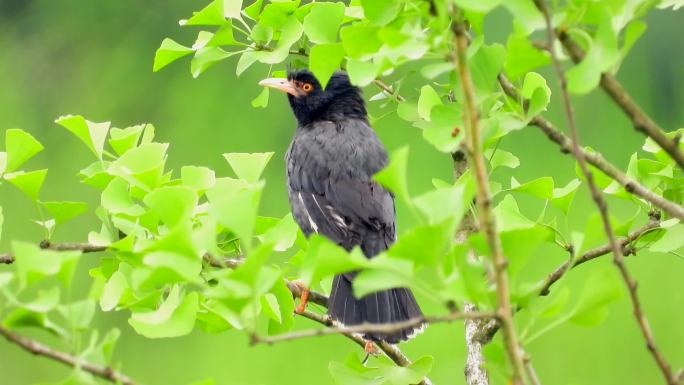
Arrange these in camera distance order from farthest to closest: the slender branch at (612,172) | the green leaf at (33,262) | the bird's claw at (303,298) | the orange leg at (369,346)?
1. the bird's claw at (303,298)
2. the orange leg at (369,346)
3. the slender branch at (612,172)
4. the green leaf at (33,262)

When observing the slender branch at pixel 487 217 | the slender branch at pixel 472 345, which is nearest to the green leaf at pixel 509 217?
the slender branch at pixel 472 345

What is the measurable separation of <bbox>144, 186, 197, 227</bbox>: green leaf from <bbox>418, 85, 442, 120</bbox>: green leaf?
537 mm

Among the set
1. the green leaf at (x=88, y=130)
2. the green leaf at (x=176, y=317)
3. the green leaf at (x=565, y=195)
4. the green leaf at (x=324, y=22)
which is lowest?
the green leaf at (x=565, y=195)

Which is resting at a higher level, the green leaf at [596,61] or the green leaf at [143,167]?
the green leaf at [596,61]

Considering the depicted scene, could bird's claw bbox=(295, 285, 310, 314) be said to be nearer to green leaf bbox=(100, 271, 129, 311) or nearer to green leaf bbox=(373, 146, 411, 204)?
green leaf bbox=(100, 271, 129, 311)

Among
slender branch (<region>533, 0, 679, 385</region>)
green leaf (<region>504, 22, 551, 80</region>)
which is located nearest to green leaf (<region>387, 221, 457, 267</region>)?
slender branch (<region>533, 0, 679, 385</region>)

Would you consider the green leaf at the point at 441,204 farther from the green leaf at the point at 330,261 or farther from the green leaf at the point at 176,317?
the green leaf at the point at 176,317

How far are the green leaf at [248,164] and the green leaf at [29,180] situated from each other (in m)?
0.34

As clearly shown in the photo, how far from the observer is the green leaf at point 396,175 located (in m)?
1.18

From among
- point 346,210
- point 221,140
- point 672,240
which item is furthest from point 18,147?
point 221,140

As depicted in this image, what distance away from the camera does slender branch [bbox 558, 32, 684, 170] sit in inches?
50.9

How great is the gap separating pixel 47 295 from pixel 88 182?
2.11 ft

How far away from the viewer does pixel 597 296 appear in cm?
118

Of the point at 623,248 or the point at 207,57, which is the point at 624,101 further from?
the point at 207,57
